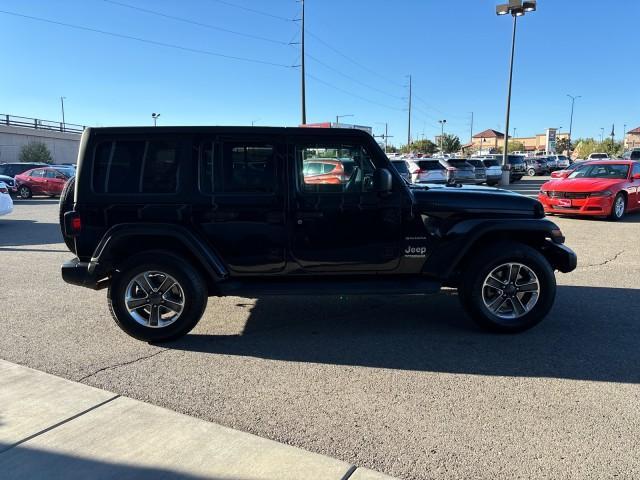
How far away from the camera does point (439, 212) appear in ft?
15.5

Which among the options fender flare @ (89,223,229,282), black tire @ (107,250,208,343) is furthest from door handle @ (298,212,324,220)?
black tire @ (107,250,208,343)

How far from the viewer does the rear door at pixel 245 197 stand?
14.9 feet

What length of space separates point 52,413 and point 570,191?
12831 millimetres

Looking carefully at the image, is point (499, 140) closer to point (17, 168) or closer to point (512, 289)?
point (17, 168)

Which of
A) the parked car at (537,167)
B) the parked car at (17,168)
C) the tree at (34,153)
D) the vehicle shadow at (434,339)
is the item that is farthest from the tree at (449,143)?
the vehicle shadow at (434,339)

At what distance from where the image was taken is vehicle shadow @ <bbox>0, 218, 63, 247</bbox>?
34.3ft

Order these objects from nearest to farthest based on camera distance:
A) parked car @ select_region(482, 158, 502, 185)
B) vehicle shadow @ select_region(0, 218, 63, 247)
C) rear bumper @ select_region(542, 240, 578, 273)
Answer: rear bumper @ select_region(542, 240, 578, 273), vehicle shadow @ select_region(0, 218, 63, 247), parked car @ select_region(482, 158, 502, 185)

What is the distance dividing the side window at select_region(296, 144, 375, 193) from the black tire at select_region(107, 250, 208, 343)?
1.32 m

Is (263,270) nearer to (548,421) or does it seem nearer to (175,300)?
(175,300)

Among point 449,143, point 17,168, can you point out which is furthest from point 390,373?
point 449,143

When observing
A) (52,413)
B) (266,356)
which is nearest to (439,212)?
(266,356)

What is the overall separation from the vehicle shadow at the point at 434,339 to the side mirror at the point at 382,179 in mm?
1387

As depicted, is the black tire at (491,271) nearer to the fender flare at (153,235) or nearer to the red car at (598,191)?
the fender flare at (153,235)

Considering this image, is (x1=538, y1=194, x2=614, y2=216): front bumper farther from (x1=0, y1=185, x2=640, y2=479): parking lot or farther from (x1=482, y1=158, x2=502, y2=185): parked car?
(x1=482, y1=158, x2=502, y2=185): parked car
